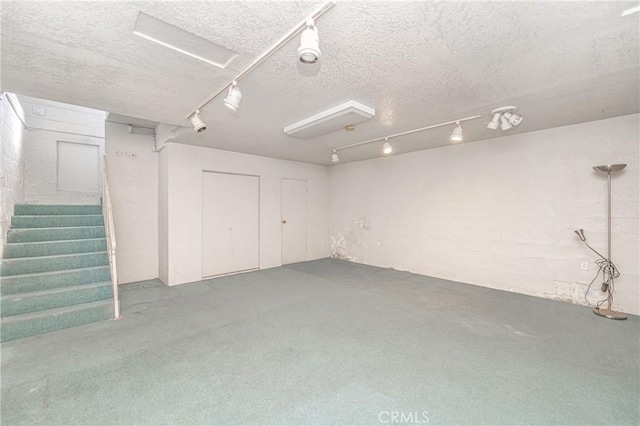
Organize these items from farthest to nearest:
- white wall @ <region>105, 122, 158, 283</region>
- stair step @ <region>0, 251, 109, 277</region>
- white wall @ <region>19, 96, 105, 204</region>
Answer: white wall @ <region>105, 122, 158, 283</region> → white wall @ <region>19, 96, 105, 204</region> → stair step @ <region>0, 251, 109, 277</region>

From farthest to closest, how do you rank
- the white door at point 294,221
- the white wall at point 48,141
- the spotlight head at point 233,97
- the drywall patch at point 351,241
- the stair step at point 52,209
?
the drywall patch at point 351,241 < the white door at point 294,221 < the white wall at point 48,141 < the stair step at point 52,209 < the spotlight head at point 233,97

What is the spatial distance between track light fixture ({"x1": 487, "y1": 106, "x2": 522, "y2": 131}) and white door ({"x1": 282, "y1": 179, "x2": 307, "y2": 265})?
168 inches

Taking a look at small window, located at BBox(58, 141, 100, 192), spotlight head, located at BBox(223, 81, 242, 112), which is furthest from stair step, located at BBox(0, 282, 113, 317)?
spotlight head, located at BBox(223, 81, 242, 112)

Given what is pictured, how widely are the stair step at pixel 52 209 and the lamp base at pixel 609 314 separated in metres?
7.67

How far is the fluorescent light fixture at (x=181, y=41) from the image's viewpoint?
1698mm

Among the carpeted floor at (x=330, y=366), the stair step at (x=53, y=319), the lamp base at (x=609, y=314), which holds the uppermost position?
the stair step at (x=53, y=319)

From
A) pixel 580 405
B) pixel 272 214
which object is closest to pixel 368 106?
pixel 580 405

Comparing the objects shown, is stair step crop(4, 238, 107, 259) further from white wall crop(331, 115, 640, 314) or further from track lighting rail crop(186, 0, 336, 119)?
white wall crop(331, 115, 640, 314)

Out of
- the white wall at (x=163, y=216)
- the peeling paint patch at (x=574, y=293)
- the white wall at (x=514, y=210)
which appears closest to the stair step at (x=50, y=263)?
the white wall at (x=163, y=216)

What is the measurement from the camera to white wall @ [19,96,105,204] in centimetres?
459

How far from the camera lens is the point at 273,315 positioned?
3.34 meters

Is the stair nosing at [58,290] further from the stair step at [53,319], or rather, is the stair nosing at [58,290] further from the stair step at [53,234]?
the stair step at [53,234]

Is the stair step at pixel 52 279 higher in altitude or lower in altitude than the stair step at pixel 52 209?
lower

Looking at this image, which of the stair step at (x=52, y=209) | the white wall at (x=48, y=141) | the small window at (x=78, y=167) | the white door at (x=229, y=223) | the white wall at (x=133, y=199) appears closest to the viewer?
the stair step at (x=52, y=209)
